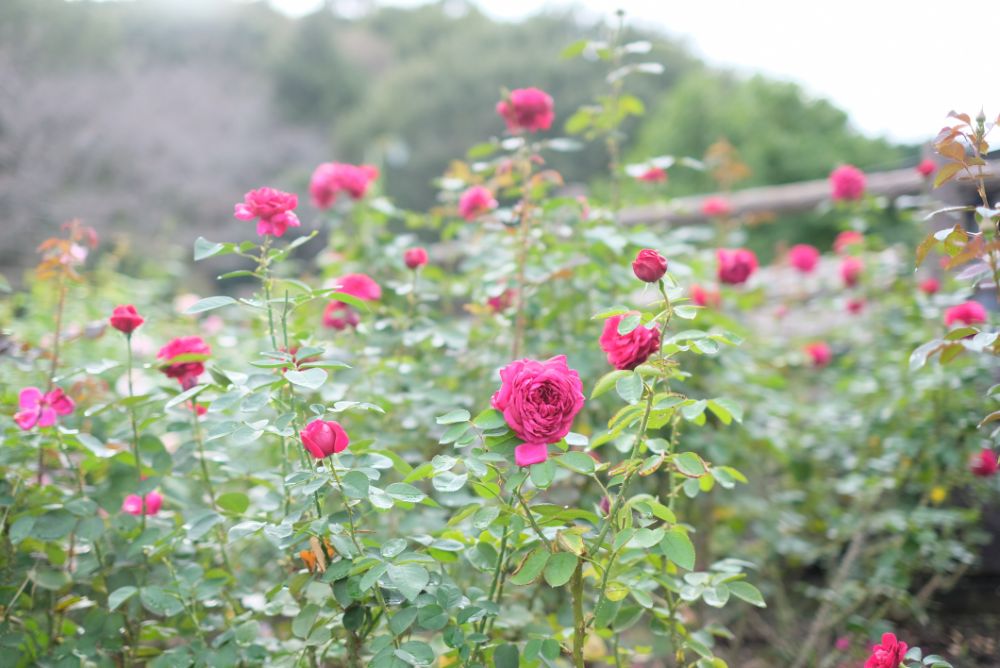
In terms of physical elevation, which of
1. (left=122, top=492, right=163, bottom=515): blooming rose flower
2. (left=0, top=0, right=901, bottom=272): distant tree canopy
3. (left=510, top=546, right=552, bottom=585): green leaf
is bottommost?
(left=0, top=0, right=901, bottom=272): distant tree canopy

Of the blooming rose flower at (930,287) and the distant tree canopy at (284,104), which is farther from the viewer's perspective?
the distant tree canopy at (284,104)

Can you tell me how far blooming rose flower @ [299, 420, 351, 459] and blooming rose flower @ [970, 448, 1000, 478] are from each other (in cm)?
168

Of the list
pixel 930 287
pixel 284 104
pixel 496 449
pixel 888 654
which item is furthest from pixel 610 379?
pixel 284 104

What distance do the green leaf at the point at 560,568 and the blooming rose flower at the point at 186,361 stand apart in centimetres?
63

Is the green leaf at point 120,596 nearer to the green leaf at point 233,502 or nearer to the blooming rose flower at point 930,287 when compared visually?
the green leaf at point 233,502

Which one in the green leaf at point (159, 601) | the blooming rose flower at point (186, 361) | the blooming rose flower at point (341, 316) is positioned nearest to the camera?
the green leaf at point (159, 601)

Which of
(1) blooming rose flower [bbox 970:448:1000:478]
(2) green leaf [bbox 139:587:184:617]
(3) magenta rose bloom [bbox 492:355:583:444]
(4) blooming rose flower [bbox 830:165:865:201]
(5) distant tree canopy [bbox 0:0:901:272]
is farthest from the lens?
(5) distant tree canopy [bbox 0:0:901:272]

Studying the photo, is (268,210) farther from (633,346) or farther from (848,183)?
(848,183)

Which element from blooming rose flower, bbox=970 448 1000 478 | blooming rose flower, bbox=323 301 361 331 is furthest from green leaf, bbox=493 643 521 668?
blooming rose flower, bbox=970 448 1000 478

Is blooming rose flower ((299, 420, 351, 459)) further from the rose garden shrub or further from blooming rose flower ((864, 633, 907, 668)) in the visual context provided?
blooming rose flower ((864, 633, 907, 668))

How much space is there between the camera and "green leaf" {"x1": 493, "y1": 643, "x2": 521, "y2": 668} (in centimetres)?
99

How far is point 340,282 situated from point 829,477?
1.76 m

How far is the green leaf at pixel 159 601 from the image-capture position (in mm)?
1073

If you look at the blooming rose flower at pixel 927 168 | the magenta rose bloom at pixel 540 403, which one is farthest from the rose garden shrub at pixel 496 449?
the blooming rose flower at pixel 927 168
